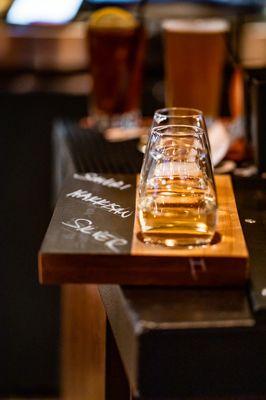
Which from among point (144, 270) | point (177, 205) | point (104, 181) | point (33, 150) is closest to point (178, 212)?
point (177, 205)

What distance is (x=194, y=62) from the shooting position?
1.84 m

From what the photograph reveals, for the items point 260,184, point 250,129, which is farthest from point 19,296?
point 260,184

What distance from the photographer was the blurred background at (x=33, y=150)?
100 inches

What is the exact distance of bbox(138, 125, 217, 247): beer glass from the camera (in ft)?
3.22

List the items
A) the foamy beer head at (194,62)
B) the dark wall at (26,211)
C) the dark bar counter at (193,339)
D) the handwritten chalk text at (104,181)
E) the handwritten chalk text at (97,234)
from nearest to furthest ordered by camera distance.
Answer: the dark bar counter at (193,339) → the handwritten chalk text at (97,234) → the handwritten chalk text at (104,181) → the foamy beer head at (194,62) → the dark wall at (26,211)

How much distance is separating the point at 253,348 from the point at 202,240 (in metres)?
0.16

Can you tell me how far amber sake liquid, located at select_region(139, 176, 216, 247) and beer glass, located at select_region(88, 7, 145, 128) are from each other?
0.87 metres

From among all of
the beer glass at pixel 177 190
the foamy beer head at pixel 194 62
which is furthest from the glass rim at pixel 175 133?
the foamy beer head at pixel 194 62

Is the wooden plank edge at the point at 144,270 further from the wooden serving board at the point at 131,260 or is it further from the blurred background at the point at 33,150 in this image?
the blurred background at the point at 33,150

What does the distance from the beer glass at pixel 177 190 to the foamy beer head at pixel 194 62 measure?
2.53ft

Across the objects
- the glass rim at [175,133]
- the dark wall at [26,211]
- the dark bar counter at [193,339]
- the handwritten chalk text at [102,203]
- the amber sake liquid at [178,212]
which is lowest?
the dark wall at [26,211]

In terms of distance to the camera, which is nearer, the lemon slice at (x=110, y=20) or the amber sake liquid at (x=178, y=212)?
the amber sake liquid at (x=178, y=212)

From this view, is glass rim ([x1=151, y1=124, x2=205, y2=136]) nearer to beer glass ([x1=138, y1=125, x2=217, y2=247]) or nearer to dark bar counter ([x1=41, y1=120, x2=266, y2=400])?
beer glass ([x1=138, y1=125, x2=217, y2=247])

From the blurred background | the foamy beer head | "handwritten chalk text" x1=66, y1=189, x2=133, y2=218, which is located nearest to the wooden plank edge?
"handwritten chalk text" x1=66, y1=189, x2=133, y2=218
